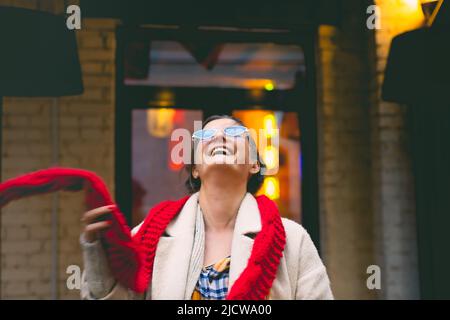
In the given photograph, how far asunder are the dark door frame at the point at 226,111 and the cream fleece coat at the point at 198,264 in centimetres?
295

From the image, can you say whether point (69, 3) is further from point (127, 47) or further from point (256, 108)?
point (256, 108)

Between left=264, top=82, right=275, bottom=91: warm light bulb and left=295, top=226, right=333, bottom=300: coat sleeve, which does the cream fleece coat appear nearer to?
left=295, top=226, right=333, bottom=300: coat sleeve

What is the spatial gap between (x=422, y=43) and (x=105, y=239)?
10.5 ft

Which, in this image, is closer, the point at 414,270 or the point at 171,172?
the point at 414,270

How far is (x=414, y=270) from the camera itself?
473 centimetres

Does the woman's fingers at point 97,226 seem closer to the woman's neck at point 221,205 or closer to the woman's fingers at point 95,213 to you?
the woman's fingers at point 95,213

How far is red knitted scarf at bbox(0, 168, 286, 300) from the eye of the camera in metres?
1.62

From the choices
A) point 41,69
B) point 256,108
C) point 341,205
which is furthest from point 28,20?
point 341,205

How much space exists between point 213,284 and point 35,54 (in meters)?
2.33

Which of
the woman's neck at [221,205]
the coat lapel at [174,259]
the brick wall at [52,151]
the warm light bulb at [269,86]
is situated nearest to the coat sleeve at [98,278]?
the coat lapel at [174,259]

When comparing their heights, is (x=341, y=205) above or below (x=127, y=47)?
below

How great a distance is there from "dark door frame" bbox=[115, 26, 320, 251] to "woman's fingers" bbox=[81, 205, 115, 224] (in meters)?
3.23

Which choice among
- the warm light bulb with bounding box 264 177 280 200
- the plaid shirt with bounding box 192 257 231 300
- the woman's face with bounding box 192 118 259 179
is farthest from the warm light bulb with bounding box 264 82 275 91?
the plaid shirt with bounding box 192 257 231 300
